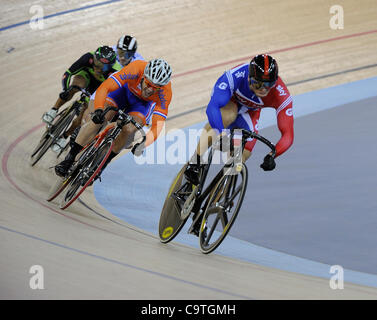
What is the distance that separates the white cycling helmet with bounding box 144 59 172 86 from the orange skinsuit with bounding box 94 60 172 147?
29 centimetres

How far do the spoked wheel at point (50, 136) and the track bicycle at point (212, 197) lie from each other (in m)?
1.72

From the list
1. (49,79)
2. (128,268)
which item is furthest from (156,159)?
(128,268)

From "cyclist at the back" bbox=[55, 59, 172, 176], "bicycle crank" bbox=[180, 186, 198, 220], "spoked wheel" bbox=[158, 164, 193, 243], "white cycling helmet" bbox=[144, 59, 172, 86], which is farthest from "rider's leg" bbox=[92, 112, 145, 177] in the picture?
"bicycle crank" bbox=[180, 186, 198, 220]

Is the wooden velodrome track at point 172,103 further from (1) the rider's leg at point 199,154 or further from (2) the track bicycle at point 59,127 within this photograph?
(1) the rider's leg at point 199,154

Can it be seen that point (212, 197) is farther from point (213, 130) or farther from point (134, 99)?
point (134, 99)

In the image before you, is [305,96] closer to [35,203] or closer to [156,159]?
[156,159]

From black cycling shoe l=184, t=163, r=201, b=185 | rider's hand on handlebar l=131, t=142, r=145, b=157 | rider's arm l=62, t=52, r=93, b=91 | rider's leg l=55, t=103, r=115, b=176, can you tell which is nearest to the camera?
black cycling shoe l=184, t=163, r=201, b=185

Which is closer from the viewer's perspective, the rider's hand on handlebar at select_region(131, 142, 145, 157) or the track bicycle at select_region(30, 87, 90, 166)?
the rider's hand on handlebar at select_region(131, 142, 145, 157)

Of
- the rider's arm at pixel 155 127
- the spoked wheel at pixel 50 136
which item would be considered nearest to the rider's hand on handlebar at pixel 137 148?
the rider's arm at pixel 155 127

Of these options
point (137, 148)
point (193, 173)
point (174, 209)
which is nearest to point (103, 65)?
point (137, 148)

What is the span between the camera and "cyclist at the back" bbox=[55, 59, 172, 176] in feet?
13.3

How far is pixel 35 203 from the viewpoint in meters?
4.13

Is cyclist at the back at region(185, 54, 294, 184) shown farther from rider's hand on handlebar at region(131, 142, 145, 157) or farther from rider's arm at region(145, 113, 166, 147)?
rider's arm at region(145, 113, 166, 147)
